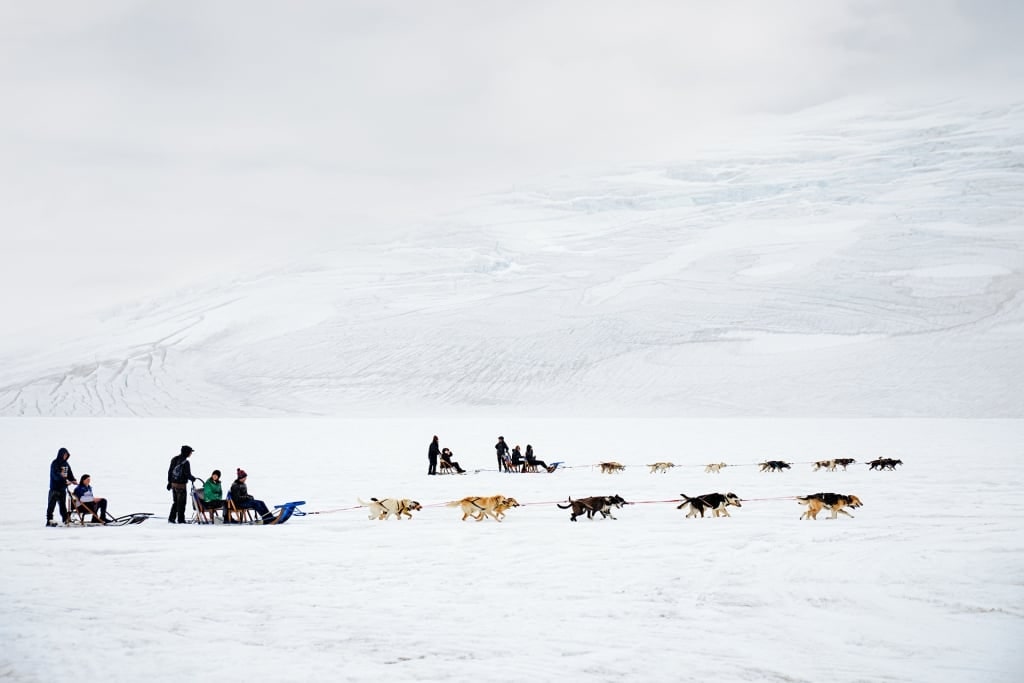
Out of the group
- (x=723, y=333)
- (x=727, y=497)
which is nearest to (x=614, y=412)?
(x=723, y=333)

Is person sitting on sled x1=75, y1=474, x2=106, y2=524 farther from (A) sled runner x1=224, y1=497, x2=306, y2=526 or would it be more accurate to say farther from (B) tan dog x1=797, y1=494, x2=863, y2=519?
(B) tan dog x1=797, y1=494, x2=863, y2=519

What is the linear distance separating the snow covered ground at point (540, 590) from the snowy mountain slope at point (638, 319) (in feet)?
121

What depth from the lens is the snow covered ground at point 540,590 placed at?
6.48m

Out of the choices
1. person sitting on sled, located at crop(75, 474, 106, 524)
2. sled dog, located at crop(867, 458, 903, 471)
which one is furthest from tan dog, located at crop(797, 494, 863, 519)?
person sitting on sled, located at crop(75, 474, 106, 524)

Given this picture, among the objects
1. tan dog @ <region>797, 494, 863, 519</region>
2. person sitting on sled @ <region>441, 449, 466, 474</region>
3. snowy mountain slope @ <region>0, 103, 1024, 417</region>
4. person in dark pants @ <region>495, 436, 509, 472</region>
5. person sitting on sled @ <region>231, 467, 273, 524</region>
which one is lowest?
person sitting on sled @ <region>231, 467, 273, 524</region>

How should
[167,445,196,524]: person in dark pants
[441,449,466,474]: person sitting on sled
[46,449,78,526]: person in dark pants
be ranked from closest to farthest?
1. [46,449,78,526]: person in dark pants
2. [167,445,196,524]: person in dark pants
3. [441,449,466,474]: person sitting on sled

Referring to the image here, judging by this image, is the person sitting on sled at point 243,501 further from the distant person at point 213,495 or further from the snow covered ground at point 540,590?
the snow covered ground at point 540,590

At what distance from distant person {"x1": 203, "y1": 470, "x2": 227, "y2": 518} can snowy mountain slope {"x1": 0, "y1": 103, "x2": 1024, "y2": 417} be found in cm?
4051

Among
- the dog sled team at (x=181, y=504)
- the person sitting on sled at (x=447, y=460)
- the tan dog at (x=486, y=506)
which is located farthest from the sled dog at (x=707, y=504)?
the person sitting on sled at (x=447, y=460)

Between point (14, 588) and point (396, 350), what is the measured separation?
5681 cm

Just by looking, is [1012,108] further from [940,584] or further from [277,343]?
[940,584]

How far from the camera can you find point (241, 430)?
43125 mm

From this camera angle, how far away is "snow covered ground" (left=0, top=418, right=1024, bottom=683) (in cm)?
648

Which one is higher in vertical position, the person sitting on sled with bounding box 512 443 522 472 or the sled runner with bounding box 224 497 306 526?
the person sitting on sled with bounding box 512 443 522 472
